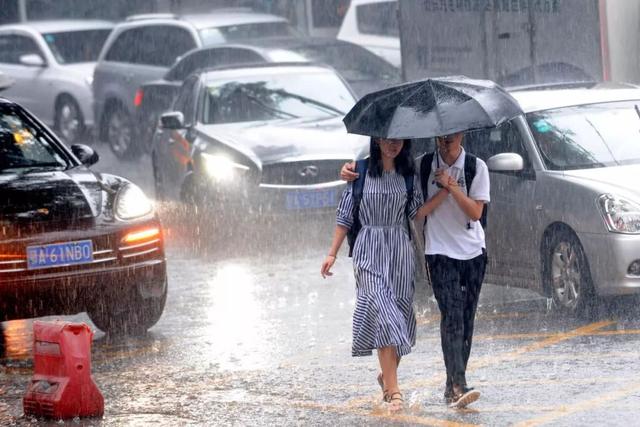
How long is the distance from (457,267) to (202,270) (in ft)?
18.6

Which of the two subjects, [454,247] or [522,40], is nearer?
[454,247]

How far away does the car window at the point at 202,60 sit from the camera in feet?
66.8

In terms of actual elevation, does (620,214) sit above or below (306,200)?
above

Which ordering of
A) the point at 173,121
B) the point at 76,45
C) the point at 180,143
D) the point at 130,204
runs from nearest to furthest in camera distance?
the point at 130,204 → the point at 173,121 → the point at 180,143 → the point at 76,45

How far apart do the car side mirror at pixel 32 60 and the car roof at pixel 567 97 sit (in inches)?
539

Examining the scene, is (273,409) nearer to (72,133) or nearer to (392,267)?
(392,267)

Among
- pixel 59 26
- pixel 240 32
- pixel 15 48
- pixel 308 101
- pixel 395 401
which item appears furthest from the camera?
pixel 59 26

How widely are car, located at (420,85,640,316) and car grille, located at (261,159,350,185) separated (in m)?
3.64

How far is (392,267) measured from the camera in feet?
25.1

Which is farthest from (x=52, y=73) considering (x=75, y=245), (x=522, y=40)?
(x=75, y=245)

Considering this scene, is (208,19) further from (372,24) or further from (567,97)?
(567,97)

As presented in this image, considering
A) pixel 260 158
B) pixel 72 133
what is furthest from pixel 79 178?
pixel 72 133

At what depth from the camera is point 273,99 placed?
15.8m

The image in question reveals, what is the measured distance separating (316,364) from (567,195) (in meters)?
2.03
